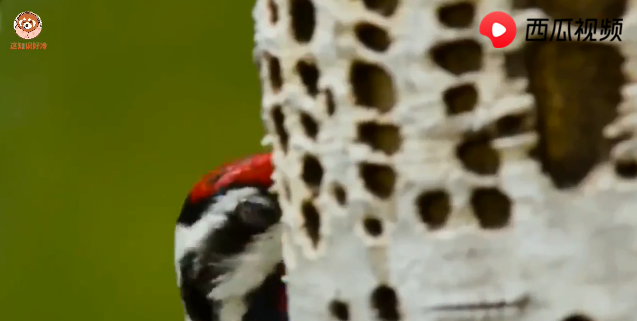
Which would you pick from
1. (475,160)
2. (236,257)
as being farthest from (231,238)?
(475,160)

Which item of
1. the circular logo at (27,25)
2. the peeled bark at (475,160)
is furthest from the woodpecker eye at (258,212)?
the circular logo at (27,25)

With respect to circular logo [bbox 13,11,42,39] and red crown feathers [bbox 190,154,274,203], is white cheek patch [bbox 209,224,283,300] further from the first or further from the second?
circular logo [bbox 13,11,42,39]

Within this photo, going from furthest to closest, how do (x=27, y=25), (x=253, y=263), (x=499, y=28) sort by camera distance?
(x=27, y=25), (x=253, y=263), (x=499, y=28)

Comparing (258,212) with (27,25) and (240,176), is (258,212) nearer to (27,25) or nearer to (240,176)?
(240,176)

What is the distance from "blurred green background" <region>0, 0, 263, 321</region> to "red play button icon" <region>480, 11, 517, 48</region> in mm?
362

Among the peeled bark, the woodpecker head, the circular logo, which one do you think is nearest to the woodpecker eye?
the woodpecker head

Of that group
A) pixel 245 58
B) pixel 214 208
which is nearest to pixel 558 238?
pixel 214 208

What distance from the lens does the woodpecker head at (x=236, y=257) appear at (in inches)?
14.0

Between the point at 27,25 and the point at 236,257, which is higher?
the point at 27,25

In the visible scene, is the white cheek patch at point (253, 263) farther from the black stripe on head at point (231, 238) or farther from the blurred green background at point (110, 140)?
the blurred green background at point (110, 140)

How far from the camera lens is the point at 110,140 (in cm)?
61

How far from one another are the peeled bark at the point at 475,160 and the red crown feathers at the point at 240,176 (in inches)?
5.9

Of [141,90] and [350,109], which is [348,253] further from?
[141,90]

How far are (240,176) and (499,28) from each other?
218 millimetres
